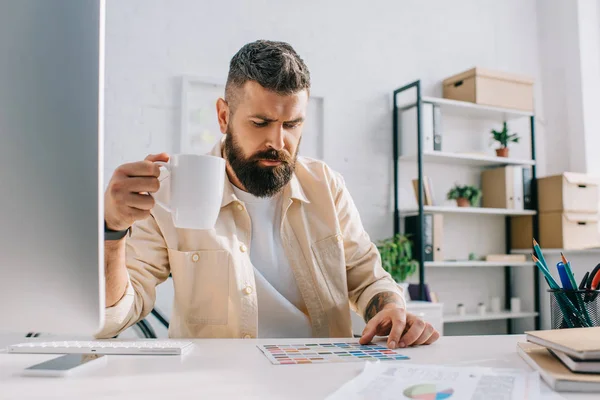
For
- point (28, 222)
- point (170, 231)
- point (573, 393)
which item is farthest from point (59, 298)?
point (170, 231)

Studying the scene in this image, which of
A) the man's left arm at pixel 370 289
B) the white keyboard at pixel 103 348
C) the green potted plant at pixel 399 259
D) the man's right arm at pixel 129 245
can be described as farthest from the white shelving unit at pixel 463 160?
the white keyboard at pixel 103 348

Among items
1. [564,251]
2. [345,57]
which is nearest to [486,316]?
[564,251]

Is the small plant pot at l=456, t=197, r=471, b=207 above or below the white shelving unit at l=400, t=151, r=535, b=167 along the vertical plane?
below

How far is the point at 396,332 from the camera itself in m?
0.95

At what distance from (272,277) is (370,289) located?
0.25 meters

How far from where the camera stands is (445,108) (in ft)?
11.3

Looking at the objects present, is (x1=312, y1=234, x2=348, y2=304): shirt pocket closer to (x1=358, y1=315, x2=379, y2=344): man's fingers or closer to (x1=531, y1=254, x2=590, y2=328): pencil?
(x1=358, y1=315, x2=379, y2=344): man's fingers

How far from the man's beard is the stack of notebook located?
2.49 ft

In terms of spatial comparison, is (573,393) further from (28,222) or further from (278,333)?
(278,333)

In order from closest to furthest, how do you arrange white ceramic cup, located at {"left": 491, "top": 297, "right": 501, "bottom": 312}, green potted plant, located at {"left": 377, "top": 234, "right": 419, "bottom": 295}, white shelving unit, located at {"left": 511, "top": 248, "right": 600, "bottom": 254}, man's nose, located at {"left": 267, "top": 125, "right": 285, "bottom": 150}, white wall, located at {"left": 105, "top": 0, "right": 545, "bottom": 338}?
Result: man's nose, located at {"left": 267, "top": 125, "right": 285, "bottom": 150}
white wall, located at {"left": 105, "top": 0, "right": 545, "bottom": 338}
green potted plant, located at {"left": 377, "top": 234, "right": 419, "bottom": 295}
white shelving unit, located at {"left": 511, "top": 248, "right": 600, "bottom": 254}
white ceramic cup, located at {"left": 491, "top": 297, "right": 501, "bottom": 312}

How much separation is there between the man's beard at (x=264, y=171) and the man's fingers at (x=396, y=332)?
0.54 m

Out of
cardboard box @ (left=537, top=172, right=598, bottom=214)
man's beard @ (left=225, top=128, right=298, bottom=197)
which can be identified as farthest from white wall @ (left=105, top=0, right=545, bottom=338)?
man's beard @ (left=225, top=128, right=298, bottom=197)

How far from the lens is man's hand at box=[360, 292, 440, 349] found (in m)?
0.95

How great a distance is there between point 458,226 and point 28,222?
3.31 meters
